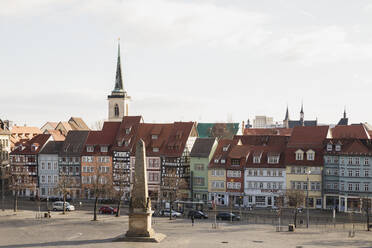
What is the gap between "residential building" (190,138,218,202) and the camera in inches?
3529

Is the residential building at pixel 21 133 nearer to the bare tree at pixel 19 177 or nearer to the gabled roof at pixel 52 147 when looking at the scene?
the bare tree at pixel 19 177

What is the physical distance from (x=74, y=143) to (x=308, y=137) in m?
41.1

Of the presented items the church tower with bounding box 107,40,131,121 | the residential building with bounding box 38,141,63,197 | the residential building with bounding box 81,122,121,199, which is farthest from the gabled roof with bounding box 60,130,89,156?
the church tower with bounding box 107,40,131,121

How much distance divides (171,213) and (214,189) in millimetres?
17126

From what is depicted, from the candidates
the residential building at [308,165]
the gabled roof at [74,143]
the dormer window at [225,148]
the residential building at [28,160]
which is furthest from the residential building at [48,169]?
the residential building at [308,165]

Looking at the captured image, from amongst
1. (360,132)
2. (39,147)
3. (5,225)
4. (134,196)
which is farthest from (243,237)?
(39,147)

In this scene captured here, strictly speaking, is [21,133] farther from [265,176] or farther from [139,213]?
[139,213]

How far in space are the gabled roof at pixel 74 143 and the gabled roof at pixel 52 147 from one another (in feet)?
4.03

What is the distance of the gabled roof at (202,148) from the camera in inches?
3536

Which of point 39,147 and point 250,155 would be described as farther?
point 39,147

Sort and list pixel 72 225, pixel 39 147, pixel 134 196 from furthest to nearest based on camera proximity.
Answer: pixel 39 147 → pixel 72 225 → pixel 134 196

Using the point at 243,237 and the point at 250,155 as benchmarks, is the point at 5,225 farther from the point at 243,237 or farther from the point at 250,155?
the point at 250,155

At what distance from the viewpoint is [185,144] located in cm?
9225

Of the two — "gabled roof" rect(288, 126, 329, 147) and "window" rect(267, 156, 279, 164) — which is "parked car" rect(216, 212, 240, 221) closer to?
"window" rect(267, 156, 279, 164)
